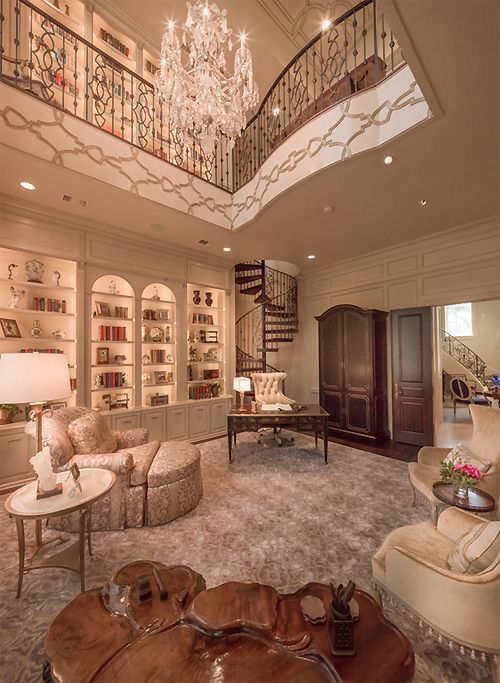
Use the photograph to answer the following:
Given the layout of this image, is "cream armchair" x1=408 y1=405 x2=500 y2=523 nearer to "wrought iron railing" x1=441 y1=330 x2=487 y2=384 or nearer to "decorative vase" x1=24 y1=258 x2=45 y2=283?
"decorative vase" x1=24 y1=258 x2=45 y2=283

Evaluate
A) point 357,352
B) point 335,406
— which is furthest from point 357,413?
point 357,352

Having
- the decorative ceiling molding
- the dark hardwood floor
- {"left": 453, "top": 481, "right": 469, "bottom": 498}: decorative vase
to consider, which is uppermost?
the decorative ceiling molding

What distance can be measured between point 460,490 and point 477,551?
41.6 inches

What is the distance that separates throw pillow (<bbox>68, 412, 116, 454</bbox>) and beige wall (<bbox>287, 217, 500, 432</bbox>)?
4584 millimetres

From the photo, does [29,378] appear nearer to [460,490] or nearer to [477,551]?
[477,551]

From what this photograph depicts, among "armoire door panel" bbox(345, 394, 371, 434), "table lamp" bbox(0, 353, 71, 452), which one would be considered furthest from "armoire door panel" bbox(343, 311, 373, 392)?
→ "table lamp" bbox(0, 353, 71, 452)

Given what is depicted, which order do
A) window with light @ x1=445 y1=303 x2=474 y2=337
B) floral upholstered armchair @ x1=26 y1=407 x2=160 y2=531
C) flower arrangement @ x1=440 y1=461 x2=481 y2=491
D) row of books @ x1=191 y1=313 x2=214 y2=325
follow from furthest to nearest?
window with light @ x1=445 y1=303 x2=474 y2=337, row of books @ x1=191 y1=313 x2=214 y2=325, floral upholstered armchair @ x1=26 y1=407 x2=160 y2=531, flower arrangement @ x1=440 y1=461 x2=481 y2=491

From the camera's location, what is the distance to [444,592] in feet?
4.04

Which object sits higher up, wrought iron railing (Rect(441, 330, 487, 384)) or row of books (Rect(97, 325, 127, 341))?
row of books (Rect(97, 325, 127, 341))

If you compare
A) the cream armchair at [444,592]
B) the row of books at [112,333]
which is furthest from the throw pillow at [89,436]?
the cream armchair at [444,592]

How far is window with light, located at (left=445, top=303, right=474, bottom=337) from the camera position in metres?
9.72

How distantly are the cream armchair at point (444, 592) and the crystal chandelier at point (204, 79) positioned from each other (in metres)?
3.46

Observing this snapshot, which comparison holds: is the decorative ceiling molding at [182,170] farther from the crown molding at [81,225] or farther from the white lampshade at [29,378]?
the white lampshade at [29,378]

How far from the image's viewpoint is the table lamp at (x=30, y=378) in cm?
178
